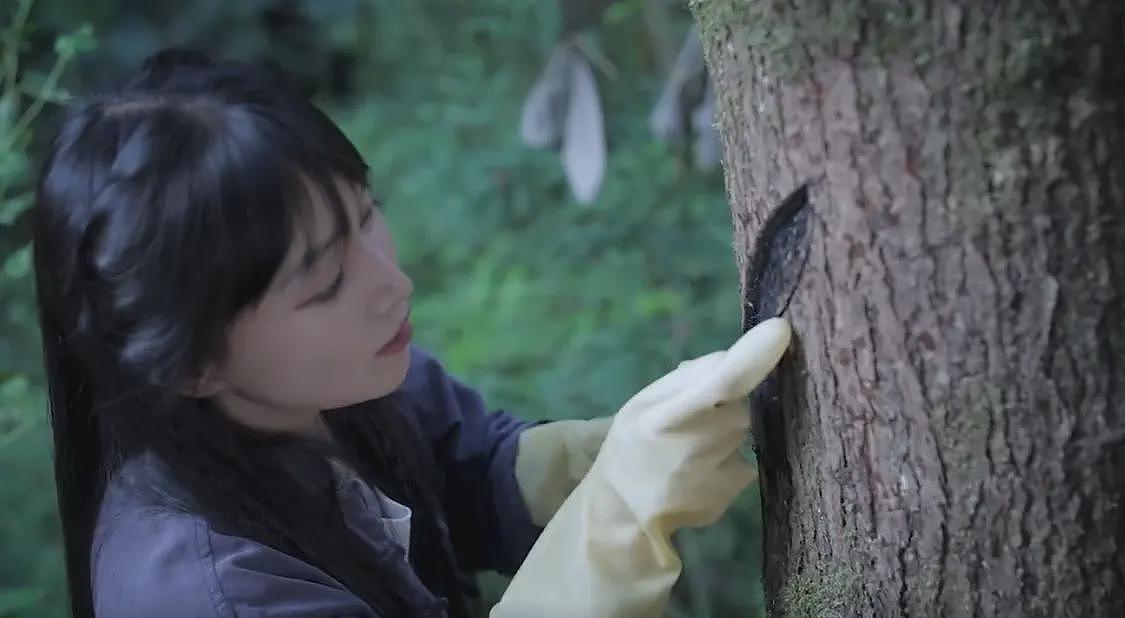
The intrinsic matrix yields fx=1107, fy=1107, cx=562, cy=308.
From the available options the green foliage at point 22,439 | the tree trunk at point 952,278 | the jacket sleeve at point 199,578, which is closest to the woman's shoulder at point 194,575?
the jacket sleeve at point 199,578

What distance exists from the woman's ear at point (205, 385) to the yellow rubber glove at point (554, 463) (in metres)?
0.28

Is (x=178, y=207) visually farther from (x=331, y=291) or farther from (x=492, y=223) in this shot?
(x=492, y=223)

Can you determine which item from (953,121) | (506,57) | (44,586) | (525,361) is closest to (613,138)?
(506,57)

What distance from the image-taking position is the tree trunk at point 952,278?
56cm

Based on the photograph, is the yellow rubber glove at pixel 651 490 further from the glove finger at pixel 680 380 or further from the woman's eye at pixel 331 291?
the woman's eye at pixel 331 291

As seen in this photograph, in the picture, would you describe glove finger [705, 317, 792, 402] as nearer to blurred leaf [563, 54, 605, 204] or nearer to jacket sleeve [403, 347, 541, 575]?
jacket sleeve [403, 347, 541, 575]

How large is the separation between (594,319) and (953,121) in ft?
4.33

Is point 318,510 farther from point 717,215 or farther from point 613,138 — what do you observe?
point 613,138

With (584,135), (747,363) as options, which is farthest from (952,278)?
(584,135)

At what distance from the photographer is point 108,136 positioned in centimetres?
74

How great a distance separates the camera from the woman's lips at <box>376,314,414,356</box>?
0.79 m

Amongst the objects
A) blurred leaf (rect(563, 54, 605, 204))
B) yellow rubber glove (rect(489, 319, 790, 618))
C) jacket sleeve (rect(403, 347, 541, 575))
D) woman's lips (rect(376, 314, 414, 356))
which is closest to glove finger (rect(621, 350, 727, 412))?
yellow rubber glove (rect(489, 319, 790, 618))

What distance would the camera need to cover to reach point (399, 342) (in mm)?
804

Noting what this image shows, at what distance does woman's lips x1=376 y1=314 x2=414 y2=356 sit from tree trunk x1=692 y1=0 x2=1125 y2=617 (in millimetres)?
262
